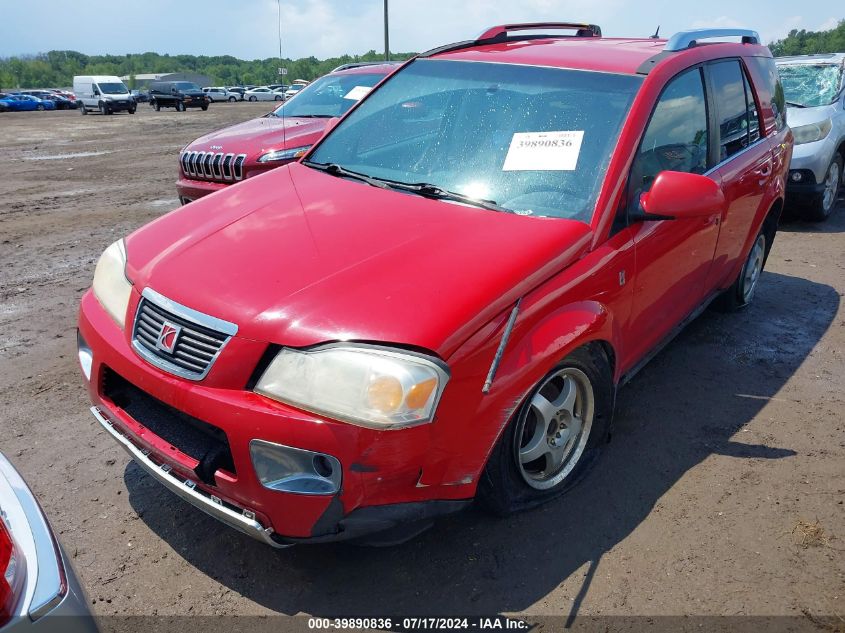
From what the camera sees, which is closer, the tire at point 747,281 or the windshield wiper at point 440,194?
the windshield wiper at point 440,194

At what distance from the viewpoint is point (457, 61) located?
3754 millimetres

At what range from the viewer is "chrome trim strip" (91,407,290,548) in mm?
2232

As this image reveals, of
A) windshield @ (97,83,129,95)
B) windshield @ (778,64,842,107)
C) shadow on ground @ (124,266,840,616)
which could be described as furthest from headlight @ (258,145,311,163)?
windshield @ (97,83,129,95)

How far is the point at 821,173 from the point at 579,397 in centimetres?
614

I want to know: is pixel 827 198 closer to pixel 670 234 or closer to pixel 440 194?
pixel 670 234

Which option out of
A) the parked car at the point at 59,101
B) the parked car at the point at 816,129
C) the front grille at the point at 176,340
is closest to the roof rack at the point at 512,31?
the front grille at the point at 176,340

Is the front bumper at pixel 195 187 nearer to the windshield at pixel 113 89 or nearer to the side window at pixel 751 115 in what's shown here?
the side window at pixel 751 115

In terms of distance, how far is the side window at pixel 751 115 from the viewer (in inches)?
171

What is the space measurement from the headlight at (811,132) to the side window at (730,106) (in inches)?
161

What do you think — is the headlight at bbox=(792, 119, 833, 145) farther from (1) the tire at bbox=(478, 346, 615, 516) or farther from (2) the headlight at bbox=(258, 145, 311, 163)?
(1) the tire at bbox=(478, 346, 615, 516)

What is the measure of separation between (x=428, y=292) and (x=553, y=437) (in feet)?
3.20

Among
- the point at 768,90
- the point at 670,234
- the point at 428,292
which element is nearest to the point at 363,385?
the point at 428,292

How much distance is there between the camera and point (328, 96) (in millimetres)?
8578

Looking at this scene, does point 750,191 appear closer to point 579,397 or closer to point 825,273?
point 579,397
